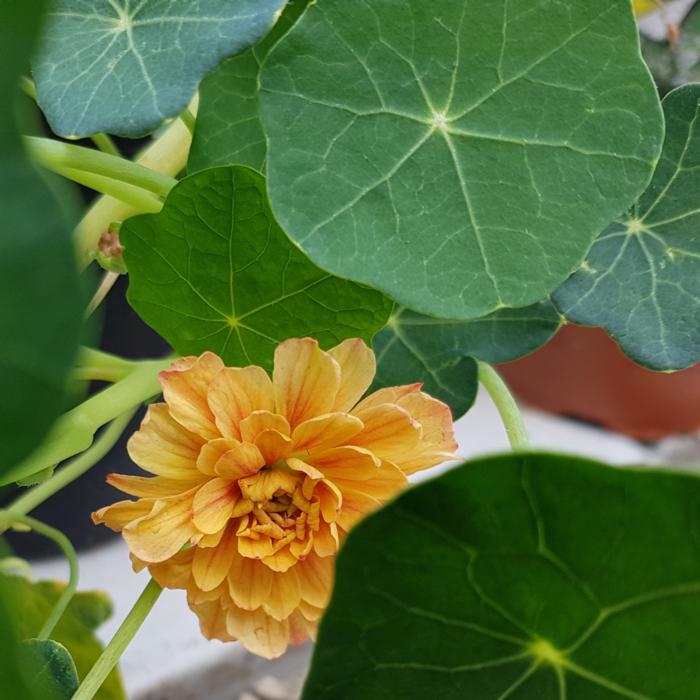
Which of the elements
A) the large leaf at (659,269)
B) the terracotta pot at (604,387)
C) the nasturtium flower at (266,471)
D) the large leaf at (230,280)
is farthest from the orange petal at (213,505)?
the terracotta pot at (604,387)

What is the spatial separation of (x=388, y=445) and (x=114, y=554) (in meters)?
0.71

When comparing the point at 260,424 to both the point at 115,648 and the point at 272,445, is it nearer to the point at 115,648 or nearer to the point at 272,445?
the point at 272,445

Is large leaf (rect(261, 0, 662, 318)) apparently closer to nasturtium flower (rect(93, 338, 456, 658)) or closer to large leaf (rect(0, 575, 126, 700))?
nasturtium flower (rect(93, 338, 456, 658))

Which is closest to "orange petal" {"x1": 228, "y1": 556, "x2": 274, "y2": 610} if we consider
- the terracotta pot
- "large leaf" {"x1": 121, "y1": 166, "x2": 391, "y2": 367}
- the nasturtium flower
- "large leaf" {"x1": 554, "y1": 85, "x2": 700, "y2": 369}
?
the nasturtium flower

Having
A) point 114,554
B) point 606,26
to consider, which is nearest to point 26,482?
point 606,26

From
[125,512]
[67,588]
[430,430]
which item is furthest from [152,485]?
[67,588]

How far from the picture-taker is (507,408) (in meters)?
0.44

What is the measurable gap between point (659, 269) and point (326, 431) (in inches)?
9.4

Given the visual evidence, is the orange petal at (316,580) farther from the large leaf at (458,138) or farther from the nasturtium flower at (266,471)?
the large leaf at (458,138)

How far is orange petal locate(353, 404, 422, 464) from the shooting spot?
33 cm

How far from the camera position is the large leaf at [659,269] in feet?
1.46

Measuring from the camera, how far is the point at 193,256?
16.2 inches

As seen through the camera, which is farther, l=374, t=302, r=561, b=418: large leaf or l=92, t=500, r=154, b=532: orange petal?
l=374, t=302, r=561, b=418: large leaf

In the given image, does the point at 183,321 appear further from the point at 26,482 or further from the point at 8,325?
the point at 8,325
